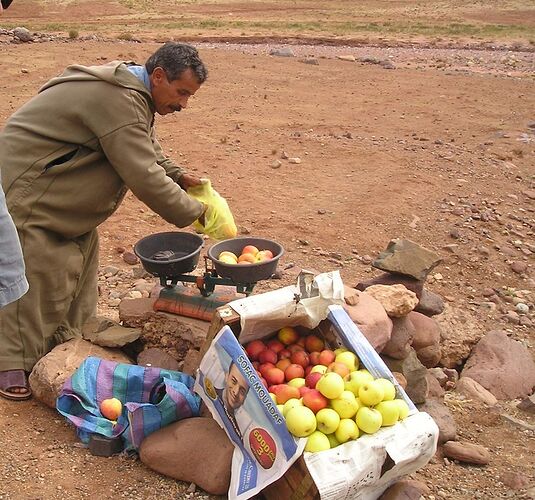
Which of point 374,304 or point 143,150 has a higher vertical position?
point 143,150

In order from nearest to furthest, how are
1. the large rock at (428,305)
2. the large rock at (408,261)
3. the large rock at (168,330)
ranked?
1. the large rock at (168,330)
2. the large rock at (408,261)
3. the large rock at (428,305)

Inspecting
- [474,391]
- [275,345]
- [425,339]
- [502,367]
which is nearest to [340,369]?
[275,345]

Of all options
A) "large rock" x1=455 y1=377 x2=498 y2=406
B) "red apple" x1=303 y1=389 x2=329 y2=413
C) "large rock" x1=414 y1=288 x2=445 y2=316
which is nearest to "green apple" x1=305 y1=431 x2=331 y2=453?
"red apple" x1=303 y1=389 x2=329 y2=413

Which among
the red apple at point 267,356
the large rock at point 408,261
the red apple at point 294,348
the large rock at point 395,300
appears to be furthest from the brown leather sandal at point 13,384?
the large rock at point 408,261

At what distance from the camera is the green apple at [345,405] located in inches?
119

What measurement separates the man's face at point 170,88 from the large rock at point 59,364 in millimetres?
1321

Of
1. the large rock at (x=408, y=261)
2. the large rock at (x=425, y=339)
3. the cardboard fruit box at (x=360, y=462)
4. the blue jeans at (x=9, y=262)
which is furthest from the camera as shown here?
the large rock at (x=408, y=261)

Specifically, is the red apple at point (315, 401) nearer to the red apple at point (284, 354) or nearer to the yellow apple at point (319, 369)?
the yellow apple at point (319, 369)

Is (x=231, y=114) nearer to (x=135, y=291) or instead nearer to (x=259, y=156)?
(x=259, y=156)

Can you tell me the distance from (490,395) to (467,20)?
96.3 ft

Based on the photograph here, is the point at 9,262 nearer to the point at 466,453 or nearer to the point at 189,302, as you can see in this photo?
the point at 189,302

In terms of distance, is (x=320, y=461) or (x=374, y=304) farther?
(x=374, y=304)

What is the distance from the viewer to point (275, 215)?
7.23 meters

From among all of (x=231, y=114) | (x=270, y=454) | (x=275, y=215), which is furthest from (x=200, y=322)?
(x=231, y=114)
